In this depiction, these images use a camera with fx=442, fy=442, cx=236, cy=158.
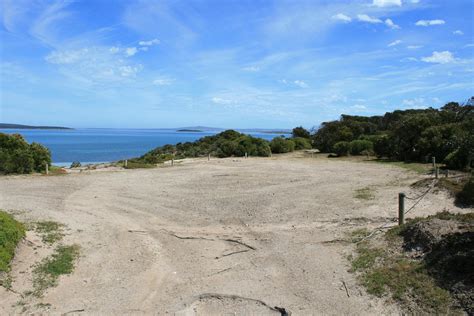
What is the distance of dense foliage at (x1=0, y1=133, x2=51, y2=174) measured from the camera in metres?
20.9

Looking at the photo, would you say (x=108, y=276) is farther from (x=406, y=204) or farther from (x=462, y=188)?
(x=462, y=188)

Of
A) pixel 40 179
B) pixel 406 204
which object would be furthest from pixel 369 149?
pixel 40 179

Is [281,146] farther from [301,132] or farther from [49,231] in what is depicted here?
[49,231]

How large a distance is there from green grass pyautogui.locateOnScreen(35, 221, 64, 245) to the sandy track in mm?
262

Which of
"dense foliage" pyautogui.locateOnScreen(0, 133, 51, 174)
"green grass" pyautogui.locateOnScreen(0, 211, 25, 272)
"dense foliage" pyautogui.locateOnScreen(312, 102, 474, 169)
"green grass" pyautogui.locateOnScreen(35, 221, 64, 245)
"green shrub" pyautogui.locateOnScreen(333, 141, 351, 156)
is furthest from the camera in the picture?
"green shrub" pyautogui.locateOnScreen(333, 141, 351, 156)

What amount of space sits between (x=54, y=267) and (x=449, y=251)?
6780 mm

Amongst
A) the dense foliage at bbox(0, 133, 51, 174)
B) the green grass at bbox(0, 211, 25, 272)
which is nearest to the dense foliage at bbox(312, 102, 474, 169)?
the green grass at bbox(0, 211, 25, 272)

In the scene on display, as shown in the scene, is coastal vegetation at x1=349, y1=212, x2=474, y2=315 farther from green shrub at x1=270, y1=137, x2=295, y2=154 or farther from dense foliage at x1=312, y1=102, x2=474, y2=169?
green shrub at x1=270, y1=137, x2=295, y2=154

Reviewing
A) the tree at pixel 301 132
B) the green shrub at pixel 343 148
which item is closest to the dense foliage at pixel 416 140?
the green shrub at pixel 343 148

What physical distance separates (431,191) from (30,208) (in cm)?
1209

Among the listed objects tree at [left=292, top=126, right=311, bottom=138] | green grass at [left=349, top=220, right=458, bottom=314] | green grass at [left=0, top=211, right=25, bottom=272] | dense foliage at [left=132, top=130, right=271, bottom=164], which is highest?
tree at [left=292, top=126, right=311, bottom=138]

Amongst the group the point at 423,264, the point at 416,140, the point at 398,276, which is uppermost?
the point at 416,140

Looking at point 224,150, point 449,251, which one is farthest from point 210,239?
point 224,150

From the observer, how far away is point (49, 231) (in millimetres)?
9852
